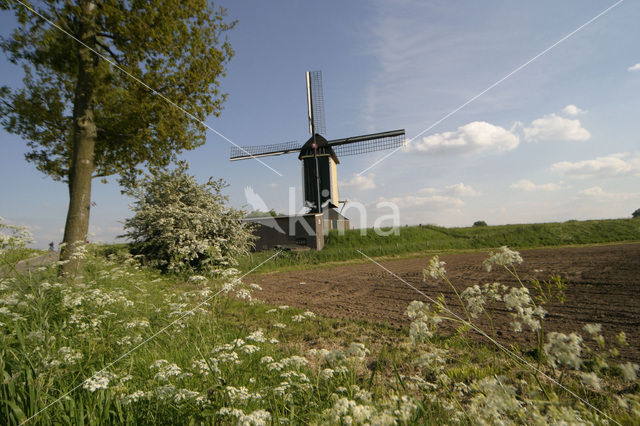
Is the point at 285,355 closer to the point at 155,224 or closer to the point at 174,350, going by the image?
the point at 174,350

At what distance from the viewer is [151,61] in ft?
30.3

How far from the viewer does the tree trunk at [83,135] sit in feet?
27.0

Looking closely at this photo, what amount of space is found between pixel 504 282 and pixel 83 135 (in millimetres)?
13978

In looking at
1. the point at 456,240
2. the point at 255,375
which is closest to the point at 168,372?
the point at 255,375

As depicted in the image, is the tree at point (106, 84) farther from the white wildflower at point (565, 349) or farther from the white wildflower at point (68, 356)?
the white wildflower at point (565, 349)

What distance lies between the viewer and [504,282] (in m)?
10.6

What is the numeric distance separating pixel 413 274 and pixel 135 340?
11.1 metres

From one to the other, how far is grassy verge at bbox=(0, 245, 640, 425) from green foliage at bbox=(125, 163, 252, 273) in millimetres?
7355

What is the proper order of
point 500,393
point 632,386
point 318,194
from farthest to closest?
point 318,194 < point 632,386 < point 500,393

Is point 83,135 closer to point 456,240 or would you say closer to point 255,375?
point 255,375

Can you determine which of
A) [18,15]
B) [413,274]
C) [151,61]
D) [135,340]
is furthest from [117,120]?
[413,274]

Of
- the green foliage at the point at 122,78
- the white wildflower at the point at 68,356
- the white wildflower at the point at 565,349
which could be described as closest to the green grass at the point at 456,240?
the green foliage at the point at 122,78

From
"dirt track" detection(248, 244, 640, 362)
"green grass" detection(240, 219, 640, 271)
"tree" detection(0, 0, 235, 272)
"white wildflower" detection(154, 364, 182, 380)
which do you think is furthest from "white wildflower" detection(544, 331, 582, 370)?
"green grass" detection(240, 219, 640, 271)

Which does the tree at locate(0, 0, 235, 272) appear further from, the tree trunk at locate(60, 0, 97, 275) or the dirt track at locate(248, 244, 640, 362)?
the dirt track at locate(248, 244, 640, 362)
